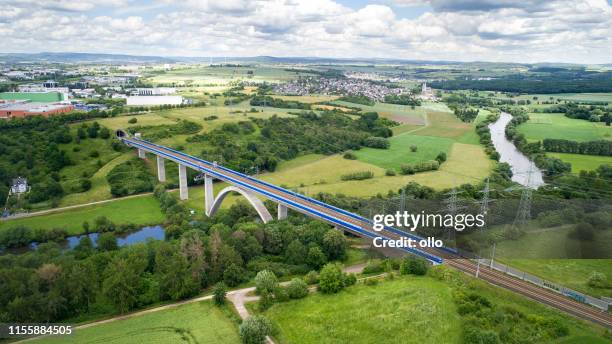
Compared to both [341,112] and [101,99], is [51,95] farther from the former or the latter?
[341,112]

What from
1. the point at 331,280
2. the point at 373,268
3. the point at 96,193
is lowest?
the point at 96,193

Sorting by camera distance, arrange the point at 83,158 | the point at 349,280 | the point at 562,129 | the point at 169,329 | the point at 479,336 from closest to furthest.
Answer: the point at 479,336
the point at 169,329
the point at 349,280
the point at 83,158
the point at 562,129

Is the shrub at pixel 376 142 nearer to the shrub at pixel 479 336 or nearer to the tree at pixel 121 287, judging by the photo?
the shrub at pixel 479 336

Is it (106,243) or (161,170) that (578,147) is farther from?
(106,243)

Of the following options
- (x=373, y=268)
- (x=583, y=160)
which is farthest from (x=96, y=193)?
(x=583, y=160)

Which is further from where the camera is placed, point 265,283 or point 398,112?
point 398,112

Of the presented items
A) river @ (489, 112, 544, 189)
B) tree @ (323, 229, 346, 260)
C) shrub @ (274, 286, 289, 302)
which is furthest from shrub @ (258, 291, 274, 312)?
river @ (489, 112, 544, 189)
